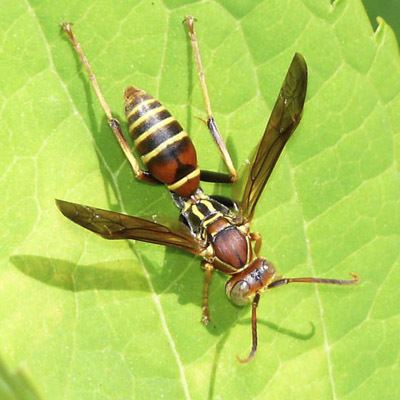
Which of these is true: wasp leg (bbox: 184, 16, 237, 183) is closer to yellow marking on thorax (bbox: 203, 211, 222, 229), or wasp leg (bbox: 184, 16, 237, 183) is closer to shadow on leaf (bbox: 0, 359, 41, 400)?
yellow marking on thorax (bbox: 203, 211, 222, 229)

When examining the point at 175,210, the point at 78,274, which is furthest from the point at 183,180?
the point at 78,274

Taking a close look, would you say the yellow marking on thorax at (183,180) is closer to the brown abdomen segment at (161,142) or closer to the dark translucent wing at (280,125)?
the brown abdomen segment at (161,142)

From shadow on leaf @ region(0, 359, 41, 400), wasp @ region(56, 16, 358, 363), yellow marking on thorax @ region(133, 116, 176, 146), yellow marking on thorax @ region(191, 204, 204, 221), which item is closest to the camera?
shadow on leaf @ region(0, 359, 41, 400)

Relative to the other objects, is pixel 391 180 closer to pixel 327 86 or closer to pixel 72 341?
pixel 327 86

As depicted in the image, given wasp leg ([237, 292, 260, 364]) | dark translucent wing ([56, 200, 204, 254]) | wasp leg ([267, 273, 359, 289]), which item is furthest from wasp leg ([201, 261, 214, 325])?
wasp leg ([267, 273, 359, 289])

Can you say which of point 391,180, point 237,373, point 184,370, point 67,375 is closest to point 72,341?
point 67,375
